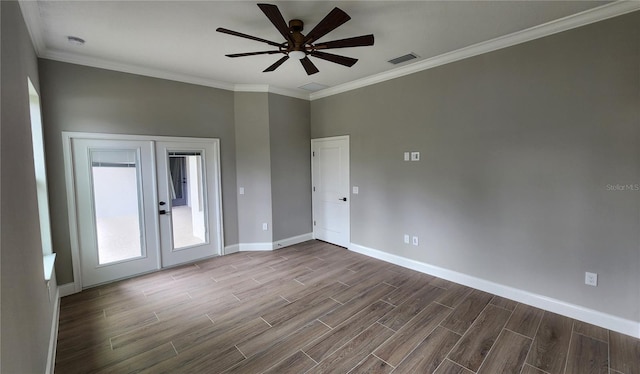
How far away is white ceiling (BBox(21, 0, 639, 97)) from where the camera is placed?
7.75 ft

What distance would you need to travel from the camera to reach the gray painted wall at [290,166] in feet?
16.0

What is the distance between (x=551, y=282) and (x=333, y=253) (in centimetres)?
284

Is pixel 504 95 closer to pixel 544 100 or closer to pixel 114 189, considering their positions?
pixel 544 100

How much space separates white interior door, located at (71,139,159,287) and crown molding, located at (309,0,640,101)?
3.58 meters

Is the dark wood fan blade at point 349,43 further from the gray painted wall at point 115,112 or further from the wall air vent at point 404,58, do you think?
the gray painted wall at point 115,112

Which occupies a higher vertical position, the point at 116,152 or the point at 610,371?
the point at 116,152

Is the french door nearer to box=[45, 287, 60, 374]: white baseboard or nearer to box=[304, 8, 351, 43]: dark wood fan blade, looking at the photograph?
box=[45, 287, 60, 374]: white baseboard

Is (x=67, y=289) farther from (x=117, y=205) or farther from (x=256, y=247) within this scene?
(x=256, y=247)

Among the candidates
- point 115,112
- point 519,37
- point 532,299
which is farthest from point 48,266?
point 519,37

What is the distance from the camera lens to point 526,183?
9.66 feet

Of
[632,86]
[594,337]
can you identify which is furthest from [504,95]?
[594,337]

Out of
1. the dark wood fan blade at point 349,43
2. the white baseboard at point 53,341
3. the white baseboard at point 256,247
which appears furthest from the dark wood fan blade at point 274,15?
the white baseboard at point 256,247

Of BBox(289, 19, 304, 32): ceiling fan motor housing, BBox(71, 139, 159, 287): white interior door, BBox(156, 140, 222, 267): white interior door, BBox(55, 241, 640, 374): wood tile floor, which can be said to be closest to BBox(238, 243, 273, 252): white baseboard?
BBox(156, 140, 222, 267): white interior door

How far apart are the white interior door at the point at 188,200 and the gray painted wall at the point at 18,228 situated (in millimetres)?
1869
